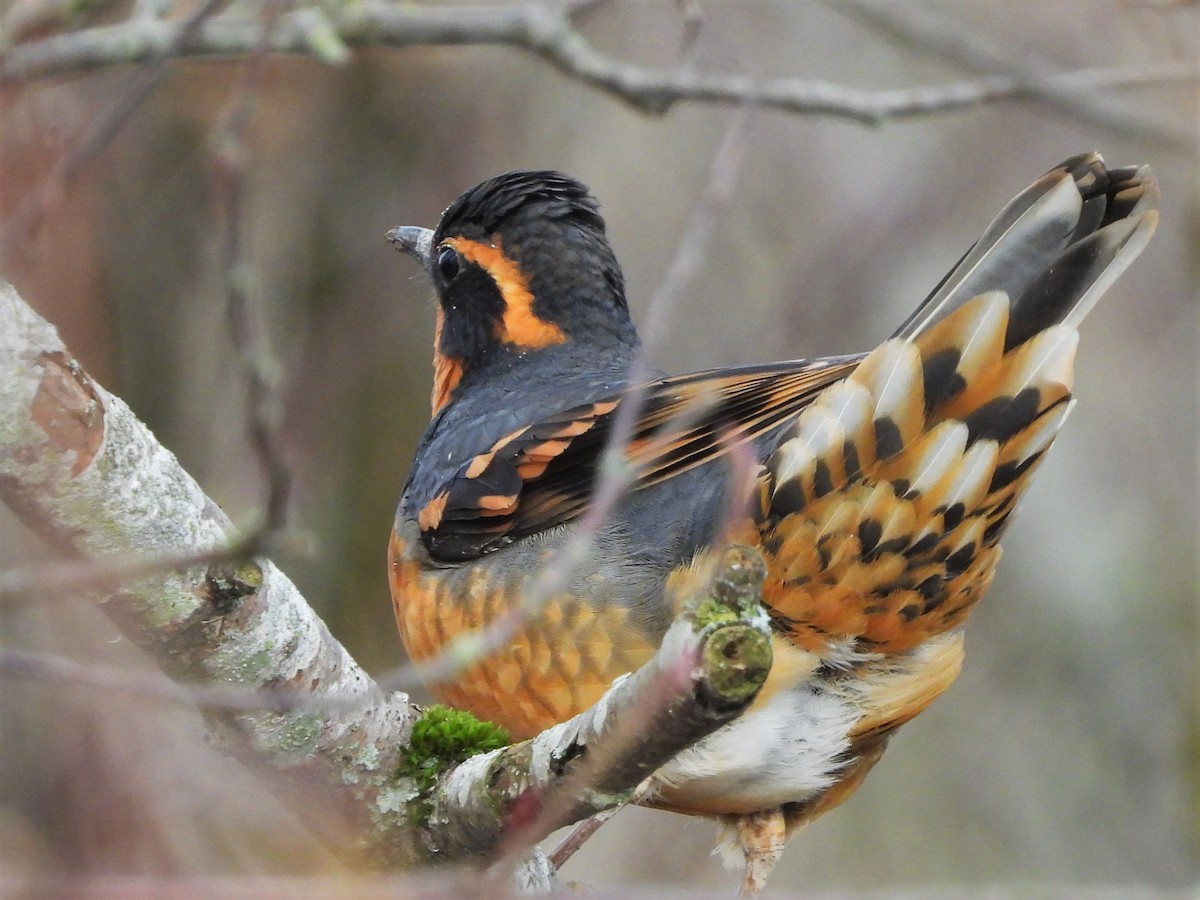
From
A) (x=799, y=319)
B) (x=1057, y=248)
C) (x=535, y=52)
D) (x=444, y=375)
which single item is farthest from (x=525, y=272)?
(x=799, y=319)

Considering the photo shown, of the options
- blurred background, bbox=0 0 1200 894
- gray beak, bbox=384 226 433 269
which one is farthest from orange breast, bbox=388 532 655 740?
blurred background, bbox=0 0 1200 894

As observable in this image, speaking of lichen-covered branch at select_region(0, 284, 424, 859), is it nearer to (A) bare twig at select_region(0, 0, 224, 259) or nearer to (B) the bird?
(A) bare twig at select_region(0, 0, 224, 259)

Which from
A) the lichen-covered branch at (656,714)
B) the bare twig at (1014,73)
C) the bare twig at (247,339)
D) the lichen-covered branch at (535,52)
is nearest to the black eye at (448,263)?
the lichen-covered branch at (535,52)

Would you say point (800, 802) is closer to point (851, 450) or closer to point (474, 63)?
point (851, 450)

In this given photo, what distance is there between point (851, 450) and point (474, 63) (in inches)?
191

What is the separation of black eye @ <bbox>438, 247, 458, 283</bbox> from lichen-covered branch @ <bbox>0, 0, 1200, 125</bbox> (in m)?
0.70

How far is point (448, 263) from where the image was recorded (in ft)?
16.5

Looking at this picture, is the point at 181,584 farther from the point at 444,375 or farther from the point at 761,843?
the point at 444,375

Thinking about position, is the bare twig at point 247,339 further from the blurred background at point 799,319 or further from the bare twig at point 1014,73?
the blurred background at point 799,319

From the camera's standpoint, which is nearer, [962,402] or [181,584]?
[181,584]

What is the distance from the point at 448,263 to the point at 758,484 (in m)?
2.06

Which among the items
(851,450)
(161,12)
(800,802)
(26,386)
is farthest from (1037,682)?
(26,386)

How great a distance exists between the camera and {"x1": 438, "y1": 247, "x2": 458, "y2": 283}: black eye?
16.4ft

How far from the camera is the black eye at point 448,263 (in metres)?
4.99
